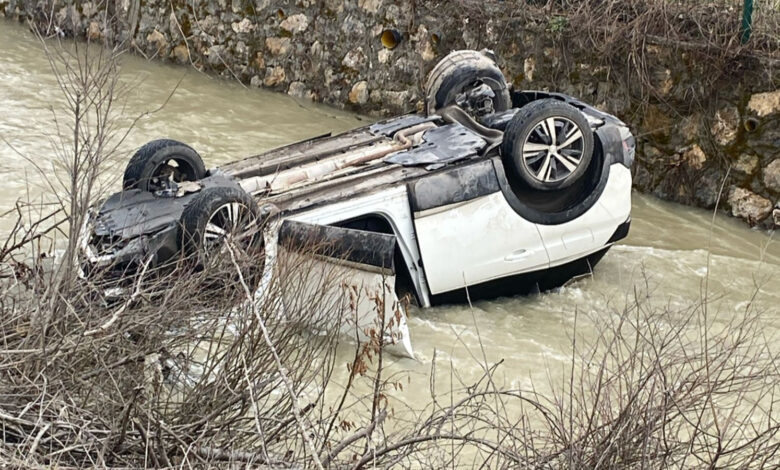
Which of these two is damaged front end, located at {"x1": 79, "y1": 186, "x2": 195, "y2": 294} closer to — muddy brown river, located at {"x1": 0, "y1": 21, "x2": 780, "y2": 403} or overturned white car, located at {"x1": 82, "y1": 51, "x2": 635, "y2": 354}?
overturned white car, located at {"x1": 82, "y1": 51, "x2": 635, "y2": 354}

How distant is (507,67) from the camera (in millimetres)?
10352

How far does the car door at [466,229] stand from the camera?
6.44 meters

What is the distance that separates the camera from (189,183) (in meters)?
6.45

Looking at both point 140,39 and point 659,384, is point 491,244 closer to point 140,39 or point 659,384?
point 659,384

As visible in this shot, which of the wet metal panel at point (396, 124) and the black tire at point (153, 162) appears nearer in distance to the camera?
the black tire at point (153, 162)

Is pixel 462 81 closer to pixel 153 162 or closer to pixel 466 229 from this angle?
pixel 466 229

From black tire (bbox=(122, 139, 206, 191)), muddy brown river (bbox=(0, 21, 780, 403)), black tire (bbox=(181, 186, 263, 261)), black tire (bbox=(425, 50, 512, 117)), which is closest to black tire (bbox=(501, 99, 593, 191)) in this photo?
muddy brown river (bbox=(0, 21, 780, 403))

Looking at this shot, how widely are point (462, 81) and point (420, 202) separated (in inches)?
59.4

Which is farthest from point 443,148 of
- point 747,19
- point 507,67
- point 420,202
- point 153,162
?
point 507,67

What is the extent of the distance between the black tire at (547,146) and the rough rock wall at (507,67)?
2278 millimetres

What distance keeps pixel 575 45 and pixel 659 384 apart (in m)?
6.60

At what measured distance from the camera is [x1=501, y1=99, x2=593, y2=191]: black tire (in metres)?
6.53

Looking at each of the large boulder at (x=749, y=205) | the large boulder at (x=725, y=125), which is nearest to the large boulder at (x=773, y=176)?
the large boulder at (x=749, y=205)

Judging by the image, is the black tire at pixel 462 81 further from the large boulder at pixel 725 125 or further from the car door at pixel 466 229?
the large boulder at pixel 725 125
